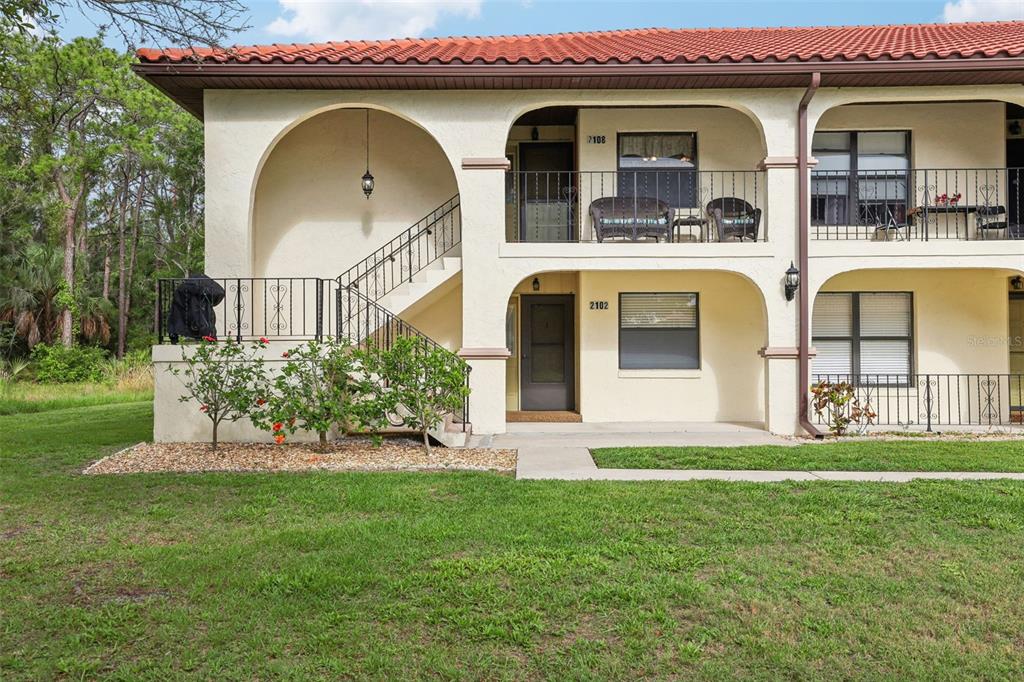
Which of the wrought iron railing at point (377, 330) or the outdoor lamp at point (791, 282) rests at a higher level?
the outdoor lamp at point (791, 282)

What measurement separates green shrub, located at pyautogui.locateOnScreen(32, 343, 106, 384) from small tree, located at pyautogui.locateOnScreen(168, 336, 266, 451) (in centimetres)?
1621

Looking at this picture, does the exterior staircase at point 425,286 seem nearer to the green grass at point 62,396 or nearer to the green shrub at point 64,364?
the green grass at point 62,396

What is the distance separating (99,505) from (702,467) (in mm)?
5811

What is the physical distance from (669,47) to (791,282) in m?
4.42

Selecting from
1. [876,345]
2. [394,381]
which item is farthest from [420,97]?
[876,345]

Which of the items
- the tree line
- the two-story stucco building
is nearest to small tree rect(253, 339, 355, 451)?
the two-story stucco building

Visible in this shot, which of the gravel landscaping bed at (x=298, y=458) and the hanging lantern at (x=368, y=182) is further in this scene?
the hanging lantern at (x=368, y=182)

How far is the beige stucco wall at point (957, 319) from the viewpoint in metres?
11.8

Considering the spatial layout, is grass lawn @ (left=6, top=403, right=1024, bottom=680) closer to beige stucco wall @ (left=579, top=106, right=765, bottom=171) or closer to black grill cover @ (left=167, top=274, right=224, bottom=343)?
black grill cover @ (left=167, top=274, right=224, bottom=343)

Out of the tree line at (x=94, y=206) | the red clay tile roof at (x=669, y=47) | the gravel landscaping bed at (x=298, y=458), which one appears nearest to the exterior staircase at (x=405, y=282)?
the gravel landscaping bed at (x=298, y=458)

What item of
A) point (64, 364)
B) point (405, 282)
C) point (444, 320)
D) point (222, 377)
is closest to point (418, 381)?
point (222, 377)

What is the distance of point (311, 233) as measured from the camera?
11.9 metres

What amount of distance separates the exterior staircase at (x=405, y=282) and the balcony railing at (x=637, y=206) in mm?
1357

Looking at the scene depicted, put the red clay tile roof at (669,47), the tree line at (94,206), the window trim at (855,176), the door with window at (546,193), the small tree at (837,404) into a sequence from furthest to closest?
the tree line at (94,206)
the door with window at (546,193)
the window trim at (855,176)
the small tree at (837,404)
the red clay tile roof at (669,47)
